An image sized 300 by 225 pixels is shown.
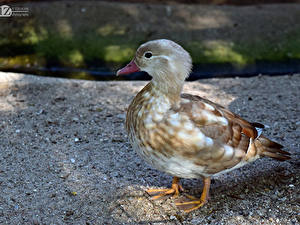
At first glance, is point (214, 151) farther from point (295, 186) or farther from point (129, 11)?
point (129, 11)

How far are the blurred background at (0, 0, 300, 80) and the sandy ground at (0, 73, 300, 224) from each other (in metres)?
1.53

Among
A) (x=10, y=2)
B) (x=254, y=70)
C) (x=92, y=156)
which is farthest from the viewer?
(x=10, y=2)

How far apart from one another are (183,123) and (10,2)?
21.0 feet

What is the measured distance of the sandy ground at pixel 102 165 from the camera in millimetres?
3781

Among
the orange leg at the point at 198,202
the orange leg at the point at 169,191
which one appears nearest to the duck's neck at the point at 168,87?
the orange leg at the point at 198,202

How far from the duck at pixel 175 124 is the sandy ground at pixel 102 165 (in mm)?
522

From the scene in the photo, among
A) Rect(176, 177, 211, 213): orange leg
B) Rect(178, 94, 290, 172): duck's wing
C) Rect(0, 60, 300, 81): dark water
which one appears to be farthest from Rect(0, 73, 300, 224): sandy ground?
Rect(0, 60, 300, 81): dark water

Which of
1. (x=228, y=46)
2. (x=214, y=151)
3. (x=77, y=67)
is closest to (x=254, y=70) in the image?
(x=228, y=46)

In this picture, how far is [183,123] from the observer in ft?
11.3

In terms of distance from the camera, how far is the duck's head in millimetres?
3359

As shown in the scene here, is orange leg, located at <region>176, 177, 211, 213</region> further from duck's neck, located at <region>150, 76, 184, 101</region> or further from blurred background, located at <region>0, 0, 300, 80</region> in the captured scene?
blurred background, located at <region>0, 0, 300, 80</region>

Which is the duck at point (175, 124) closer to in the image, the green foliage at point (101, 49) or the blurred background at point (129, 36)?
the blurred background at point (129, 36)

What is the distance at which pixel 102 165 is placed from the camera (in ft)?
14.9

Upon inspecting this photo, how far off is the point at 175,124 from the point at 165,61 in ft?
1.69
